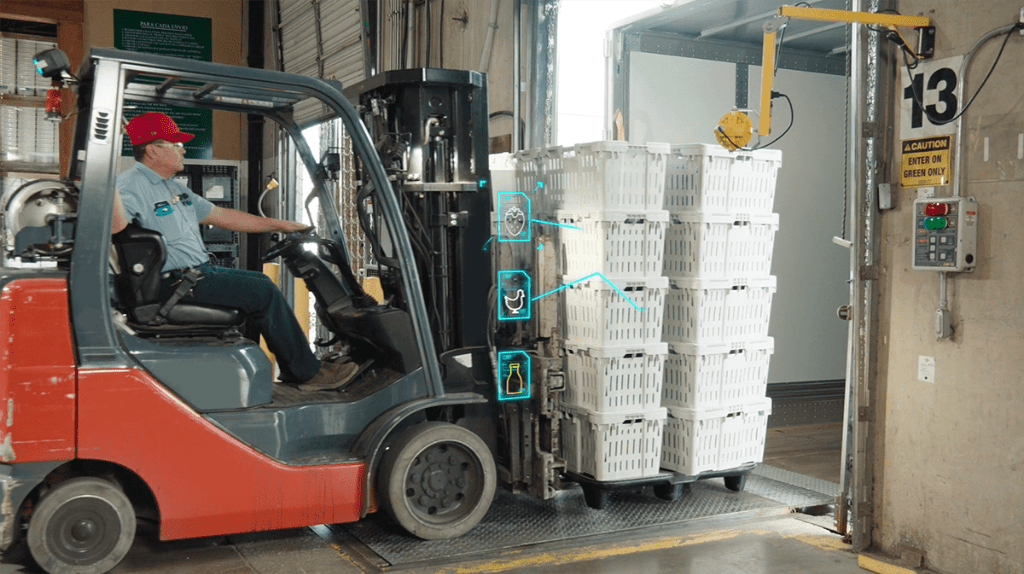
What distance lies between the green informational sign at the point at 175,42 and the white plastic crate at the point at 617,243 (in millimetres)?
9123

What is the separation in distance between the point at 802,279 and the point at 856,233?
3.82 meters

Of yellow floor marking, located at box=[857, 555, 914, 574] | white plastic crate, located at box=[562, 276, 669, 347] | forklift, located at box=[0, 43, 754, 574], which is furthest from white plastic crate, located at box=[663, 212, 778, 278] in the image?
yellow floor marking, located at box=[857, 555, 914, 574]

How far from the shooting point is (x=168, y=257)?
491 cm

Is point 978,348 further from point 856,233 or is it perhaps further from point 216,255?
point 216,255

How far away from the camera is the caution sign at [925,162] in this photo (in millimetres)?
4480

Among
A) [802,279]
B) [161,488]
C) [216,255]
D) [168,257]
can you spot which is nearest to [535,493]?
[161,488]

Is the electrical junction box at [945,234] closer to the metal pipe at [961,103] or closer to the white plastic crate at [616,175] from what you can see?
the metal pipe at [961,103]

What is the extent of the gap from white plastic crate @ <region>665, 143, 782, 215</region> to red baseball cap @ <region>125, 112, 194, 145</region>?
289cm

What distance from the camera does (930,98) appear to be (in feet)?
14.9

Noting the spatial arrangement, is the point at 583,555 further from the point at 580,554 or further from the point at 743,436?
the point at 743,436

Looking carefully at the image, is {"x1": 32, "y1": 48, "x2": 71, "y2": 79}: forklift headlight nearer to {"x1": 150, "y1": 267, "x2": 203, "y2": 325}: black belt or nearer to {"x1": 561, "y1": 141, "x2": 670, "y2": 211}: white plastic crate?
{"x1": 150, "y1": 267, "x2": 203, "y2": 325}: black belt

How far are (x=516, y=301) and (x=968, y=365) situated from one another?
2.47 metres

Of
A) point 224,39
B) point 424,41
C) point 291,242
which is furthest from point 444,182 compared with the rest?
point 224,39

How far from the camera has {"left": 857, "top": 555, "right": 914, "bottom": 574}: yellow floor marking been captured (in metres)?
4.62
